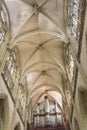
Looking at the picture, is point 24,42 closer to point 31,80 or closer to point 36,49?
point 36,49

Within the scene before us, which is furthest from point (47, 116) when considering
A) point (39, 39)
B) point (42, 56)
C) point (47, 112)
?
point (39, 39)

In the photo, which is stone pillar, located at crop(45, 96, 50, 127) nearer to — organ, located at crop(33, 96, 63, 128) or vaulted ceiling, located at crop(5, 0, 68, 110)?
organ, located at crop(33, 96, 63, 128)

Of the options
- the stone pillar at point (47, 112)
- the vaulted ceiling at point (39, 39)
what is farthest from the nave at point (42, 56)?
the stone pillar at point (47, 112)

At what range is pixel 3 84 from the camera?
14.8 metres

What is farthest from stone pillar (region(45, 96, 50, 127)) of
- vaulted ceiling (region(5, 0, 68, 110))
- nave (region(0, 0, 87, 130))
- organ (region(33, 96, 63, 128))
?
vaulted ceiling (region(5, 0, 68, 110))

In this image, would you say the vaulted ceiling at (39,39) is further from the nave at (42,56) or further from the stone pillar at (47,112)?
the stone pillar at (47,112)

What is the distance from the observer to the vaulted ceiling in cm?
1691

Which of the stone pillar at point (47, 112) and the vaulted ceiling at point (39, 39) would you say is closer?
the vaulted ceiling at point (39, 39)

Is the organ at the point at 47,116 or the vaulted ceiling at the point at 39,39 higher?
the vaulted ceiling at the point at 39,39

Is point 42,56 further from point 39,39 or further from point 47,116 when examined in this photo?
point 47,116

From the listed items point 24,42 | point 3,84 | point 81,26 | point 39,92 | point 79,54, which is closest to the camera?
point 81,26

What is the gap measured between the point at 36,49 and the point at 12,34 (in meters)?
3.42

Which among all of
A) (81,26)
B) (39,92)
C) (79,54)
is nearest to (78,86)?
(79,54)

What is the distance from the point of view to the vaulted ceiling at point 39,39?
55.5 feet
